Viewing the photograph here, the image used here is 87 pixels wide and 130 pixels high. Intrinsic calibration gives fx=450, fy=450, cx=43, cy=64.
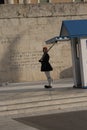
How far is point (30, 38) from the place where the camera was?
2503 centimetres

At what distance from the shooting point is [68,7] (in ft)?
84.5

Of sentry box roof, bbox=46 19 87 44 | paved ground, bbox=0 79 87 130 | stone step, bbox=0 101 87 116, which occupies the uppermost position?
sentry box roof, bbox=46 19 87 44

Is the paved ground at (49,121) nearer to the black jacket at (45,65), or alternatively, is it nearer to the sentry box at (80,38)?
the sentry box at (80,38)

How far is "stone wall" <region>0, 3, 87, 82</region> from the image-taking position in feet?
80.2

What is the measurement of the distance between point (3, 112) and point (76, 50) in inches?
198

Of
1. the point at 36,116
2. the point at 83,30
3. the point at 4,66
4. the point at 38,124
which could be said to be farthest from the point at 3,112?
the point at 4,66

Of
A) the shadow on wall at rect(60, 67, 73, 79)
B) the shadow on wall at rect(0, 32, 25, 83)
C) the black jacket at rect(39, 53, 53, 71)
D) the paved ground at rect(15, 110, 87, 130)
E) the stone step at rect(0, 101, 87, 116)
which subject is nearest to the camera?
the paved ground at rect(15, 110, 87, 130)

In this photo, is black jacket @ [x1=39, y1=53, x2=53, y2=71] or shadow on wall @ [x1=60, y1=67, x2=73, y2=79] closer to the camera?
black jacket @ [x1=39, y1=53, x2=53, y2=71]

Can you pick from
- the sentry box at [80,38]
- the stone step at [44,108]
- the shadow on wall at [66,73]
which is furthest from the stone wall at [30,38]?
the stone step at [44,108]

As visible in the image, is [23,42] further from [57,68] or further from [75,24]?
[75,24]

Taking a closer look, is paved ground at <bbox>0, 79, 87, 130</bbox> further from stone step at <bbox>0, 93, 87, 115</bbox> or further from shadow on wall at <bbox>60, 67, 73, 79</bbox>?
shadow on wall at <bbox>60, 67, 73, 79</bbox>

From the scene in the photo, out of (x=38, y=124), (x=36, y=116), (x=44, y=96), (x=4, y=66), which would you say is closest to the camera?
(x=38, y=124)

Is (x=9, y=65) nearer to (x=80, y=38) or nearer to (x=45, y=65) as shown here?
(x=45, y=65)

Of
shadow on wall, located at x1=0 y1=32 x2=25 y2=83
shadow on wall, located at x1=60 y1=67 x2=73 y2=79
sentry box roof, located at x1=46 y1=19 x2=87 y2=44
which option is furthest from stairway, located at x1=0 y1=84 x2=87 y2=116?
shadow on wall, located at x1=60 y1=67 x2=73 y2=79
